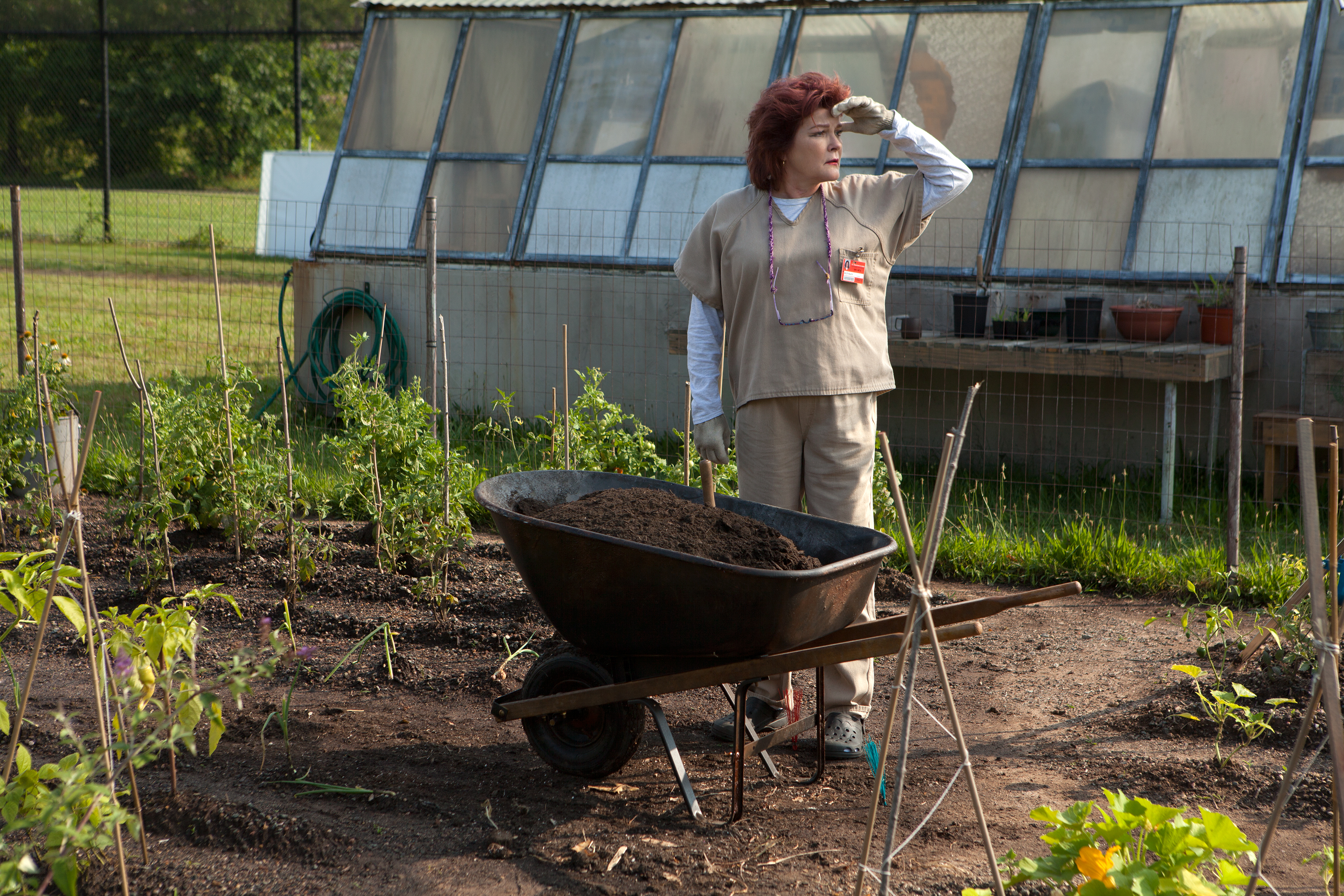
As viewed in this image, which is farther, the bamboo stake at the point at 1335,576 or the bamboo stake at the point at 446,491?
the bamboo stake at the point at 446,491

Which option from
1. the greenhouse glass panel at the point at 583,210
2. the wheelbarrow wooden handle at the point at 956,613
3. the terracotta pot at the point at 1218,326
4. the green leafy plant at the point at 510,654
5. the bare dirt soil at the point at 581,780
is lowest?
the bare dirt soil at the point at 581,780

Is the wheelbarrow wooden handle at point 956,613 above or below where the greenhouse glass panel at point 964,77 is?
below

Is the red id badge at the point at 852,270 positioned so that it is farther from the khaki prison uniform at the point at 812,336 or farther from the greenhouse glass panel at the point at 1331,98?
the greenhouse glass panel at the point at 1331,98

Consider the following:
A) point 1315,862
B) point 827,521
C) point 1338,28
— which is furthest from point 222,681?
point 1338,28

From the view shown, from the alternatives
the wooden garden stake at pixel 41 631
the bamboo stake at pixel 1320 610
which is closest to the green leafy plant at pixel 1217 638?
the bamboo stake at pixel 1320 610

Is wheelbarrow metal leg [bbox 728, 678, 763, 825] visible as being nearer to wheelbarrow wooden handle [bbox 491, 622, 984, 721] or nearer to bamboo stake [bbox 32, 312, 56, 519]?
wheelbarrow wooden handle [bbox 491, 622, 984, 721]

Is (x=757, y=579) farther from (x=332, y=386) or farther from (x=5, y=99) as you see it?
(x=5, y=99)

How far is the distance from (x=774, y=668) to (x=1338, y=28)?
5367mm

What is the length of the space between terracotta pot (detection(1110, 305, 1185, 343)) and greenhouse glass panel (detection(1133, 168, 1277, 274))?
0.46 meters

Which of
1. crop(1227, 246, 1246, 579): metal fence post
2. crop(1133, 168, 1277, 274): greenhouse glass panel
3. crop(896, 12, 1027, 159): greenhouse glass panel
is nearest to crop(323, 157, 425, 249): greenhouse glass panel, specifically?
crop(896, 12, 1027, 159): greenhouse glass panel

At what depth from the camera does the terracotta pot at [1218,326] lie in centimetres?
562

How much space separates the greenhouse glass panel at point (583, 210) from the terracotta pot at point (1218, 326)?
137 inches

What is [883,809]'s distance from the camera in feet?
9.52

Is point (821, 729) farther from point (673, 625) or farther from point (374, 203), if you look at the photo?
point (374, 203)
